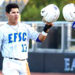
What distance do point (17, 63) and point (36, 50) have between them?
7982 millimetres

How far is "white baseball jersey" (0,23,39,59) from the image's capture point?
20.5 ft

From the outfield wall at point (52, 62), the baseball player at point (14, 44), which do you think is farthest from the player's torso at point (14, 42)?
the outfield wall at point (52, 62)

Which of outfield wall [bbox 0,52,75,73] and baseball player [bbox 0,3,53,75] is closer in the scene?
baseball player [bbox 0,3,53,75]

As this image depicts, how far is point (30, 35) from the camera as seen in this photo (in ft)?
21.1

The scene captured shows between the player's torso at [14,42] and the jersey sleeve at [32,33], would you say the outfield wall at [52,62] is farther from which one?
the player's torso at [14,42]

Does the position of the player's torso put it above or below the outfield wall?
above

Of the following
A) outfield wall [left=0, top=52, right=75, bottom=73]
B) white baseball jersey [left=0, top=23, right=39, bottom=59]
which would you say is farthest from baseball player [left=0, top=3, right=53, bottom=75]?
outfield wall [left=0, top=52, right=75, bottom=73]

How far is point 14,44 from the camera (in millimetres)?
6258

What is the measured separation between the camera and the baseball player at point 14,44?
622 centimetres

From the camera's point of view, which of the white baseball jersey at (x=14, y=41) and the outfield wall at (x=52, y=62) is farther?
the outfield wall at (x=52, y=62)

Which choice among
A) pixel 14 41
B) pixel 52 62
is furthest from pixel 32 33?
pixel 52 62

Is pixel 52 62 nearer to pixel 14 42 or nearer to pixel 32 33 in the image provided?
pixel 32 33

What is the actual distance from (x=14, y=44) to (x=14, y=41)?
0.18 feet

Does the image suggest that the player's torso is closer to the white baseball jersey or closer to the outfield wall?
the white baseball jersey
